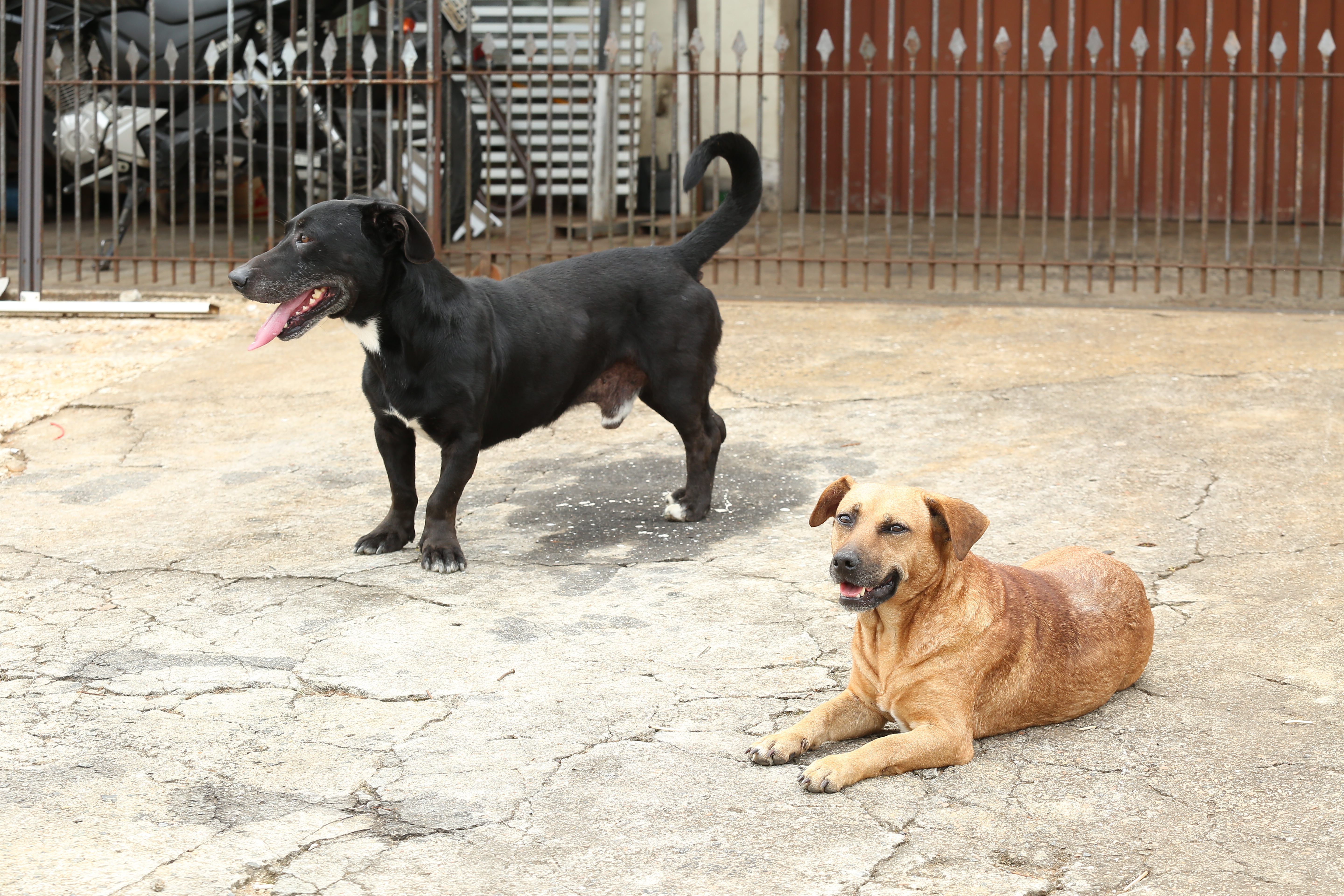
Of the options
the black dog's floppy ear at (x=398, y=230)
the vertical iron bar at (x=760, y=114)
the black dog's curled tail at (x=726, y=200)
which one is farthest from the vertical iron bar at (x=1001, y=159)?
the black dog's floppy ear at (x=398, y=230)

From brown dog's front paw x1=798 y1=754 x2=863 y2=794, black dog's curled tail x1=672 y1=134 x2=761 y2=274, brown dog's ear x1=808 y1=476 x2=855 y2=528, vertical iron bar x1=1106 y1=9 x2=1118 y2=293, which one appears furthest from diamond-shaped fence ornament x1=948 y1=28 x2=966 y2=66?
brown dog's front paw x1=798 y1=754 x2=863 y2=794

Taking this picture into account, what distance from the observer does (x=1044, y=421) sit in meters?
6.19

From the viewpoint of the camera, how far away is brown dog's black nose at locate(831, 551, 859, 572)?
10.1 ft

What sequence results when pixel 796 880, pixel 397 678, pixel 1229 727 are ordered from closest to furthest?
1. pixel 796 880
2. pixel 1229 727
3. pixel 397 678

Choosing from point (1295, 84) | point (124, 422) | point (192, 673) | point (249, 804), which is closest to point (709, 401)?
point (124, 422)

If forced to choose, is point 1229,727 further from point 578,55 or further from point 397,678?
point 578,55

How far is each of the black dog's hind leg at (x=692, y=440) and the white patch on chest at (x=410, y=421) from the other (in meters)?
0.88

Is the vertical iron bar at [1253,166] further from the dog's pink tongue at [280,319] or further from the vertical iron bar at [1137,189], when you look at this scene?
the dog's pink tongue at [280,319]

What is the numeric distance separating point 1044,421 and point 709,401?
1.41 m

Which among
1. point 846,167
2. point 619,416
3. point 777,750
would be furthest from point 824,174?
point 777,750

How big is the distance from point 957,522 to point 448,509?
1955mm

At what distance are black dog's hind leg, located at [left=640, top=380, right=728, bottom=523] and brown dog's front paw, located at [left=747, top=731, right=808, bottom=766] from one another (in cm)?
189

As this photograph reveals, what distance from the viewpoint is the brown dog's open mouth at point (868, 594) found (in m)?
3.12

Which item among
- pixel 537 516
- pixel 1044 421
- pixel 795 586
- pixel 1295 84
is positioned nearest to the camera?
pixel 795 586
